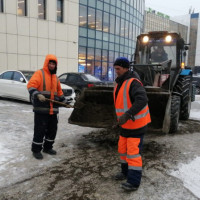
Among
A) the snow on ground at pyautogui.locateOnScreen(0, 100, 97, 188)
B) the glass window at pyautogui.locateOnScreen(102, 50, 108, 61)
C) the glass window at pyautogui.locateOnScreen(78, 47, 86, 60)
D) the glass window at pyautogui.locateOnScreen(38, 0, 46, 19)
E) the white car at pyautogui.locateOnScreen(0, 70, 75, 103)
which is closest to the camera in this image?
the snow on ground at pyautogui.locateOnScreen(0, 100, 97, 188)

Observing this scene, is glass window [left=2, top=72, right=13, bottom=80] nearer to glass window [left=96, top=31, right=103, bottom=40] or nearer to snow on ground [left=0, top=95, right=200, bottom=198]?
snow on ground [left=0, top=95, right=200, bottom=198]

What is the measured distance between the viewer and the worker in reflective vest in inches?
106

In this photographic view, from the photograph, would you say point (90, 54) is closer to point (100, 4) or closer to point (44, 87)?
point (100, 4)

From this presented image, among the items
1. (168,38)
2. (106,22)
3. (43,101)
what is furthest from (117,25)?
(43,101)

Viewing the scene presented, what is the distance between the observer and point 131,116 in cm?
269

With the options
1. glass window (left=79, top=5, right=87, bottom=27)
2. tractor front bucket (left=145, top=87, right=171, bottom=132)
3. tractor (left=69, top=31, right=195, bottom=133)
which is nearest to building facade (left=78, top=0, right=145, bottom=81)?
glass window (left=79, top=5, right=87, bottom=27)

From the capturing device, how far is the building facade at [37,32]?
52.0ft

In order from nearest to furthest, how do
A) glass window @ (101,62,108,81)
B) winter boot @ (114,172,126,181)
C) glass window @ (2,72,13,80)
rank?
winter boot @ (114,172,126,181) < glass window @ (2,72,13,80) < glass window @ (101,62,108,81)

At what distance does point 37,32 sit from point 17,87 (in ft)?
29.8

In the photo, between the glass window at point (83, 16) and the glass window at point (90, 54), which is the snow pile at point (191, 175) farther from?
the glass window at point (90, 54)

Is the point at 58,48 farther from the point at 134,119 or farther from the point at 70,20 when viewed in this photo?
the point at 134,119

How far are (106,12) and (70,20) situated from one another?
22.6 ft

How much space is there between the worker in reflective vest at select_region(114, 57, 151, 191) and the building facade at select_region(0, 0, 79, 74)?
599 inches

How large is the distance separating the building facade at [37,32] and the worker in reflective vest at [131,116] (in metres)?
15.2
